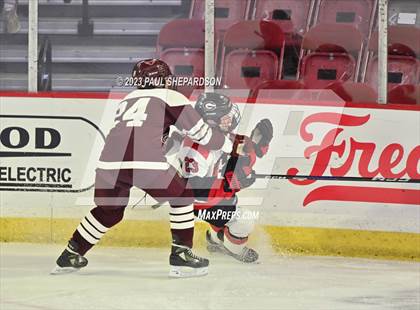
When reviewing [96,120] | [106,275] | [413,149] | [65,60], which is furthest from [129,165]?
[413,149]

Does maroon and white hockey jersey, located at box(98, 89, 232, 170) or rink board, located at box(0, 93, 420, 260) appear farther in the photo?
rink board, located at box(0, 93, 420, 260)

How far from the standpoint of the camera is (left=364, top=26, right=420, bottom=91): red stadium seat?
471 cm

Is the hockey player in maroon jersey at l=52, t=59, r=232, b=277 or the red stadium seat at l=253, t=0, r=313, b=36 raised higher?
the red stadium seat at l=253, t=0, r=313, b=36

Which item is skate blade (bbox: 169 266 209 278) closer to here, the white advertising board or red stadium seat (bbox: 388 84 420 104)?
the white advertising board

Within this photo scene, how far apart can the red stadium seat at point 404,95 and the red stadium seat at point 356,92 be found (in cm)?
→ 10

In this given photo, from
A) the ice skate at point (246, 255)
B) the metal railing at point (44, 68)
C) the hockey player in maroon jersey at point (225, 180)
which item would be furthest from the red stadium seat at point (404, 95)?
the metal railing at point (44, 68)

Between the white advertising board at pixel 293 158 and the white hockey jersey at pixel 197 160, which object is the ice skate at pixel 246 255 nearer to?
the white advertising board at pixel 293 158

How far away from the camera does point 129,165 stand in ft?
12.3

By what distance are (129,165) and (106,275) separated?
617mm

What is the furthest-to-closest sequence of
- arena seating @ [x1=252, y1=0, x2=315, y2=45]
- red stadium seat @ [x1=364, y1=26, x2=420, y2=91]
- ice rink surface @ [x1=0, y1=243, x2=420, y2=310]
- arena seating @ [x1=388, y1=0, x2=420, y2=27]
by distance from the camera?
1. arena seating @ [x1=252, y1=0, x2=315, y2=45]
2. arena seating @ [x1=388, y1=0, x2=420, y2=27]
3. red stadium seat @ [x1=364, y1=26, x2=420, y2=91]
4. ice rink surface @ [x1=0, y1=243, x2=420, y2=310]

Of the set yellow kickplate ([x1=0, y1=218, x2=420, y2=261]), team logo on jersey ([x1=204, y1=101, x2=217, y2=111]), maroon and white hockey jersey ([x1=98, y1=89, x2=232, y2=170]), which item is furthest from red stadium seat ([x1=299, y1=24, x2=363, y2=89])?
maroon and white hockey jersey ([x1=98, y1=89, x2=232, y2=170])

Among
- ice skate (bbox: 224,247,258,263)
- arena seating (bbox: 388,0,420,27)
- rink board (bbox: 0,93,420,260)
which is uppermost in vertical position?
arena seating (bbox: 388,0,420,27)

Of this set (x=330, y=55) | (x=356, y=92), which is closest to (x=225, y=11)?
(x=330, y=55)

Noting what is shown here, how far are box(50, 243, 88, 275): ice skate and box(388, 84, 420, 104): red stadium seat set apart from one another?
1.74 m
